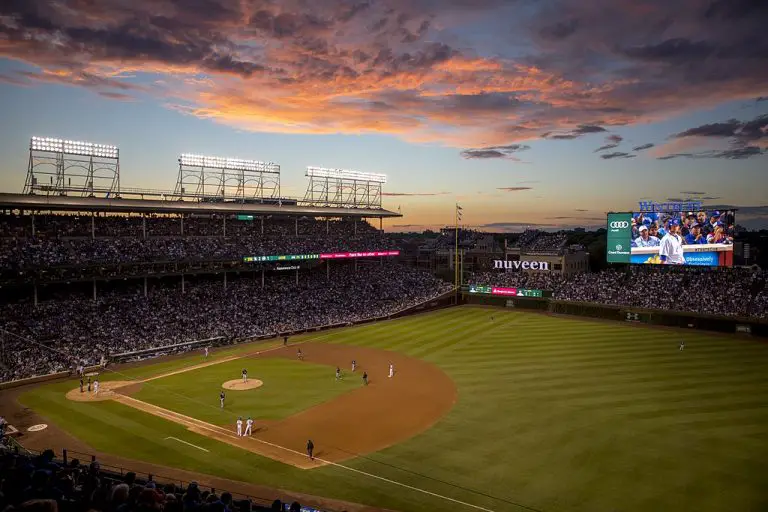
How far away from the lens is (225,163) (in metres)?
62.4

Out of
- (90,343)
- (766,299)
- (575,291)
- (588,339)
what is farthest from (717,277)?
(90,343)

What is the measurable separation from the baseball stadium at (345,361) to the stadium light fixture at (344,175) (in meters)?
0.50

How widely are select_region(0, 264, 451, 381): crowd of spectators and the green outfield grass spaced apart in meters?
9.05

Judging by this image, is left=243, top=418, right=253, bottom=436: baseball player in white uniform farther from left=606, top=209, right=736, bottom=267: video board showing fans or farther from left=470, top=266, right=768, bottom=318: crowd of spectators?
left=606, top=209, right=736, bottom=267: video board showing fans

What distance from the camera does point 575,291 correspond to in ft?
217

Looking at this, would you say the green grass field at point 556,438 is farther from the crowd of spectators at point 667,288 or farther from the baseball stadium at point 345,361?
the crowd of spectators at point 667,288

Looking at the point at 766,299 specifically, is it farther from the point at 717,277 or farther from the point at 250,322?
the point at 250,322

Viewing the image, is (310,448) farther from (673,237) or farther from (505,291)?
(673,237)

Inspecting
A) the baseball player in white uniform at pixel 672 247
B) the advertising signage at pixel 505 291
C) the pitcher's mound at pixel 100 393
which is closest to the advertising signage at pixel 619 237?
the baseball player in white uniform at pixel 672 247

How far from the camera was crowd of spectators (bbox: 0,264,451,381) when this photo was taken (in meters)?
39.4

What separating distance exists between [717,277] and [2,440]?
67.5 meters

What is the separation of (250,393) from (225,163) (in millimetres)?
37163

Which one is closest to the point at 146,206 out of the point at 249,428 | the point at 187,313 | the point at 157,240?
the point at 157,240

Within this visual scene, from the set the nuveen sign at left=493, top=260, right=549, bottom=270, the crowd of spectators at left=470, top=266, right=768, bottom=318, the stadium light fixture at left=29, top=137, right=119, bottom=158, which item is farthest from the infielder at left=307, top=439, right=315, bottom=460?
the nuveen sign at left=493, top=260, right=549, bottom=270
